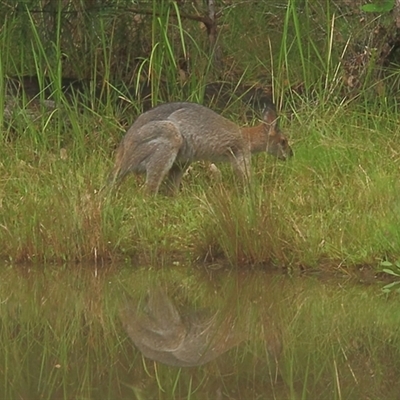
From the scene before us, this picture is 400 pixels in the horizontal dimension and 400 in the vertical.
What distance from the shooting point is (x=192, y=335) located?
7133 mm

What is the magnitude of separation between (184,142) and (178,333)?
3.37 metres

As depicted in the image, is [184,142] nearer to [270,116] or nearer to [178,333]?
Result: [270,116]

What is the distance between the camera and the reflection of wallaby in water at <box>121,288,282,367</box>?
674 cm

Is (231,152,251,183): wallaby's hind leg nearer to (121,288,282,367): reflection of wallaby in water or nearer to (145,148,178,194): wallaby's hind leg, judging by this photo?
(145,148,178,194): wallaby's hind leg

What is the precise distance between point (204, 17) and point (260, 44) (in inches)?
37.2

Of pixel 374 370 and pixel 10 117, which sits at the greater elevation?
pixel 374 370

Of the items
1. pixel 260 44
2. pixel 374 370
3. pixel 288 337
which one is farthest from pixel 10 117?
pixel 374 370

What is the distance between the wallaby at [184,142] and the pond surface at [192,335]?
1.32 metres

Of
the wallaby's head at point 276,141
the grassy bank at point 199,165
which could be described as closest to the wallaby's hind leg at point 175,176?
the grassy bank at point 199,165

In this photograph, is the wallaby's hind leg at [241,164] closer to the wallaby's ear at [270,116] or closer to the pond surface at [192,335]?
the wallaby's ear at [270,116]

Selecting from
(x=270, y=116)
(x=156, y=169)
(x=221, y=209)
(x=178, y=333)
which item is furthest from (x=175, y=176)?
(x=178, y=333)

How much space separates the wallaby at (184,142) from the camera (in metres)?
10.0

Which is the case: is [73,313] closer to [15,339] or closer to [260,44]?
[15,339]

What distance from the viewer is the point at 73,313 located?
769cm
